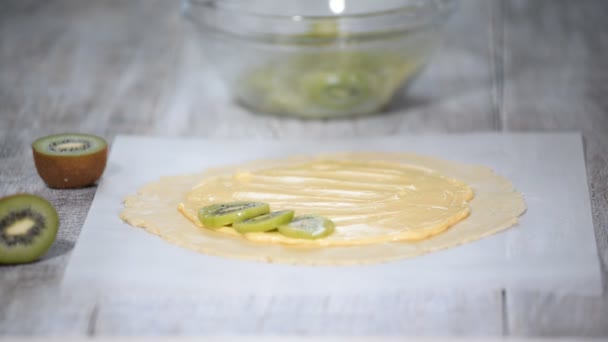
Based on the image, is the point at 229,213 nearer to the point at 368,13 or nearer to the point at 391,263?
the point at 391,263

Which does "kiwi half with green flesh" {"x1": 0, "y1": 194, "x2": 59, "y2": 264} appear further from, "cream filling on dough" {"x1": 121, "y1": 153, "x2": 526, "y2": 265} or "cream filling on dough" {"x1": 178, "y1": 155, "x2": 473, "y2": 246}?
"cream filling on dough" {"x1": 178, "y1": 155, "x2": 473, "y2": 246}

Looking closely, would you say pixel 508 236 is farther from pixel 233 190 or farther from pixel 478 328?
pixel 233 190

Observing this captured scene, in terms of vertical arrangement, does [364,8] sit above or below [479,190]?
above

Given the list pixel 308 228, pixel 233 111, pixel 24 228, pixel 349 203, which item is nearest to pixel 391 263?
pixel 308 228

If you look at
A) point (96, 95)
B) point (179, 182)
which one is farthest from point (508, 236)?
point (96, 95)

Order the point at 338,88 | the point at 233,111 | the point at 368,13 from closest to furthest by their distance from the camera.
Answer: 1. the point at 368,13
2. the point at 338,88
3. the point at 233,111

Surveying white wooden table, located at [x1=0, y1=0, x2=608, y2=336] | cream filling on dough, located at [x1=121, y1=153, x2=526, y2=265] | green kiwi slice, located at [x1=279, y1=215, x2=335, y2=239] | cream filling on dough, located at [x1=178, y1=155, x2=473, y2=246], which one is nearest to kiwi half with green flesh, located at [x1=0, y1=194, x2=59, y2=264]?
white wooden table, located at [x1=0, y1=0, x2=608, y2=336]
